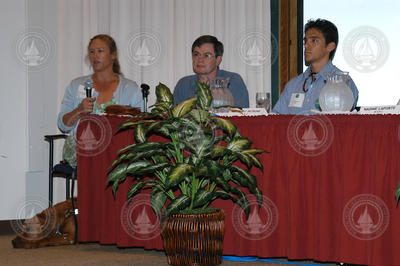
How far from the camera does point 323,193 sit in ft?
7.67

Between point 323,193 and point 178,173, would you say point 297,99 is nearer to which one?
point 323,193

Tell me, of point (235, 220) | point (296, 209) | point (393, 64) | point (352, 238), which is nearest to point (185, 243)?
point (235, 220)

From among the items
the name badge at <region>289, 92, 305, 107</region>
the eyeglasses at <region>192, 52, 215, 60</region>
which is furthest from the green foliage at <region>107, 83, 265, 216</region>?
the eyeglasses at <region>192, 52, 215, 60</region>

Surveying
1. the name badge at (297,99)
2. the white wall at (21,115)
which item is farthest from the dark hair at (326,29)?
the white wall at (21,115)

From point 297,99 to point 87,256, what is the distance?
148 cm

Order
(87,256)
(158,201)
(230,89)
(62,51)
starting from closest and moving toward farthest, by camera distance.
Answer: (158,201) → (87,256) → (230,89) → (62,51)

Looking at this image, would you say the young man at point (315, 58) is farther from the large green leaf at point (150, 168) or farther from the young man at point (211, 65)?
the large green leaf at point (150, 168)

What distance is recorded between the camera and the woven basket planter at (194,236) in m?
2.35

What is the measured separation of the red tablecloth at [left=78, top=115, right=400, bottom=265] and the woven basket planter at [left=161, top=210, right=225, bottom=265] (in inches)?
6.9

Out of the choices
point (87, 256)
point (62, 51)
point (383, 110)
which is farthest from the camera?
point (62, 51)

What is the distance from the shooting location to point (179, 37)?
171 inches

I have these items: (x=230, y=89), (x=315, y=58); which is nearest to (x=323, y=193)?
(x=315, y=58)

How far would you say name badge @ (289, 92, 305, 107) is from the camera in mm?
2938

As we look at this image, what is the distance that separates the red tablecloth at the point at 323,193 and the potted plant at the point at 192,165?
0.13 meters
